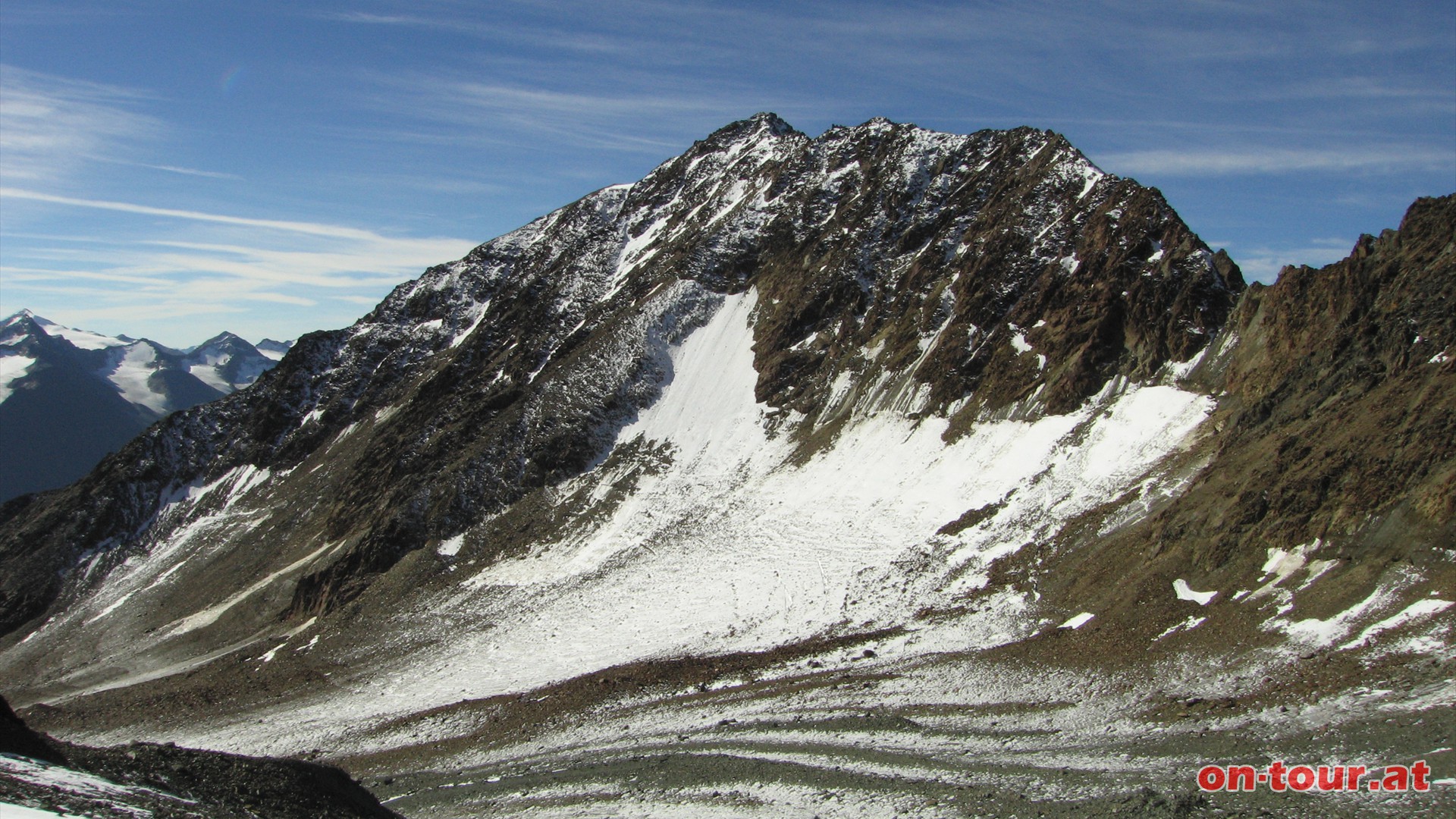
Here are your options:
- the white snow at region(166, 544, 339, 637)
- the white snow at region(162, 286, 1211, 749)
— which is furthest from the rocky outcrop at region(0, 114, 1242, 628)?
the white snow at region(162, 286, 1211, 749)

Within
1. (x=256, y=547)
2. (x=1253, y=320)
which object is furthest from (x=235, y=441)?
(x=1253, y=320)

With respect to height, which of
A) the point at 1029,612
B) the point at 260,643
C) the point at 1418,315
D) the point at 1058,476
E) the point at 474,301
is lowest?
the point at 260,643

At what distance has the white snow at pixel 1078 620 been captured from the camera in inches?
1061

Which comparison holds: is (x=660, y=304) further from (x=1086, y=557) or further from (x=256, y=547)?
(x=1086, y=557)

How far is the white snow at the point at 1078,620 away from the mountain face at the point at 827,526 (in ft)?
0.72

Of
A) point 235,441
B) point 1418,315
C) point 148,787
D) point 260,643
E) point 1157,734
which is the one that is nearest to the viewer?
point 148,787

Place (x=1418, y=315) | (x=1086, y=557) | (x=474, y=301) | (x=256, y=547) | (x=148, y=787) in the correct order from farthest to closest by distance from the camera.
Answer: (x=474, y=301), (x=256, y=547), (x=1086, y=557), (x=1418, y=315), (x=148, y=787)

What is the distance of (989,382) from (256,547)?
61.4m

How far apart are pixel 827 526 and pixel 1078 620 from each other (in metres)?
17.7

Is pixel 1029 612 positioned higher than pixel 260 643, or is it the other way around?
pixel 1029 612

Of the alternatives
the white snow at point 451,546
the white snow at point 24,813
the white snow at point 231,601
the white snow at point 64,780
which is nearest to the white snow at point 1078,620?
the white snow at point 64,780

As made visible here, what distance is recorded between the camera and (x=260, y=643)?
51844 mm

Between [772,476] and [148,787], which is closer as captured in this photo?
[148,787]

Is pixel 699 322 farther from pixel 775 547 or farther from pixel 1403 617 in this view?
pixel 1403 617
